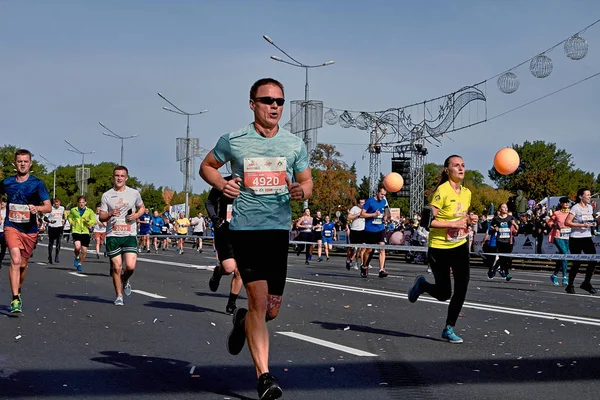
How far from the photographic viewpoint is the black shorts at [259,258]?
213 inches

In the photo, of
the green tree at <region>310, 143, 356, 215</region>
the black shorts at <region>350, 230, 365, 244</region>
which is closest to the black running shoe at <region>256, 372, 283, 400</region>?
the black shorts at <region>350, 230, 365, 244</region>

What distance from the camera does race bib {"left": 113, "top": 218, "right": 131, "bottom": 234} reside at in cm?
1178

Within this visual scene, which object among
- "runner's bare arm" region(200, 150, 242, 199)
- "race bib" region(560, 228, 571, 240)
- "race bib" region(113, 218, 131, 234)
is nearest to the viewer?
"runner's bare arm" region(200, 150, 242, 199)

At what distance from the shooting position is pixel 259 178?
17.8 feet

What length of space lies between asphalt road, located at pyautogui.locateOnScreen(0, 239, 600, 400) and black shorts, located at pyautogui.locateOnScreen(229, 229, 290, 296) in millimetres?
51

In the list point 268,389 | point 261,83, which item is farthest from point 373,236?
point 268,389

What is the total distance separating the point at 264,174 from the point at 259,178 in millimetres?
39

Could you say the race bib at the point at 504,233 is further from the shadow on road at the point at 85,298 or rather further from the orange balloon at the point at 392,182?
the shadow on road at the point at 85,298

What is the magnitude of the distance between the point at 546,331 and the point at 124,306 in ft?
17.2

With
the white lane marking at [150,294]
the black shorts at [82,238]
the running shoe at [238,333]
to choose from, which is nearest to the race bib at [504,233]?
the white lane marking at [150,294]

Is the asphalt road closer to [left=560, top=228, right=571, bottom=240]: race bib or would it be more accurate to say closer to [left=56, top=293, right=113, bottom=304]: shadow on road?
[left=56, top=293, right=113, bottom=304]: shadow on road

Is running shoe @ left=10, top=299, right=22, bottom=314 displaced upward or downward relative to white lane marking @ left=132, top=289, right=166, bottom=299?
upward

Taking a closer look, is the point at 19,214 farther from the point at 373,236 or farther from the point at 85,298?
the point at 373,236

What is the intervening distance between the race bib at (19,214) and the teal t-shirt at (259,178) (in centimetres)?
535
